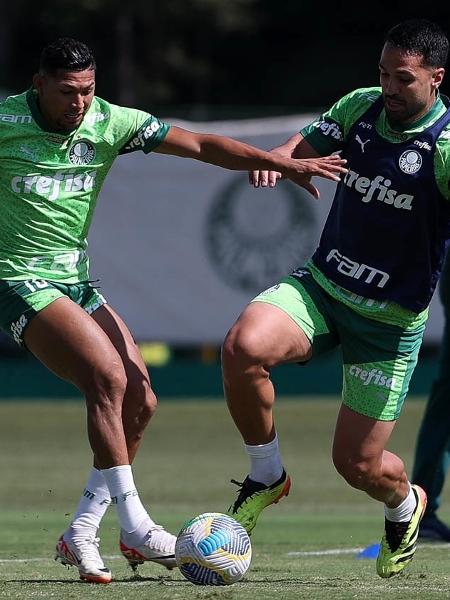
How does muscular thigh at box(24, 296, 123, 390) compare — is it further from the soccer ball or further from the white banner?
the white banner

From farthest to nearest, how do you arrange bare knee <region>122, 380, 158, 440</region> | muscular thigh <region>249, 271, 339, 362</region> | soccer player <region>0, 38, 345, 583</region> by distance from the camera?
bare knee <region>122, 380, 158, 440</region> < soccer player <region>0, 38, 345, 583</region> < muscular thigh <region>249, 271, 339, 362</region>

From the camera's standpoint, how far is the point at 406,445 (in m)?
16.9

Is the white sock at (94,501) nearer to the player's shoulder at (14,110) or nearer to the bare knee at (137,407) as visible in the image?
the bare knee at (137,407)

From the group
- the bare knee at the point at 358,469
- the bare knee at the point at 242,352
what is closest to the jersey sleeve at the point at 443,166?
the bare knee at the point at 242,352

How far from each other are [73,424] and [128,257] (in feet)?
7.72

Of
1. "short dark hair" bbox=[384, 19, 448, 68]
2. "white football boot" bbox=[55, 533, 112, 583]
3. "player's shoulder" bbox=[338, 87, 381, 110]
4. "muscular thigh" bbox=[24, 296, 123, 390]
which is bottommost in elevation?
"white football boot" bbox=[55, 533, 112, 583]

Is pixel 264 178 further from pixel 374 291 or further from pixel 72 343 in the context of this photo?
pixel 72 343

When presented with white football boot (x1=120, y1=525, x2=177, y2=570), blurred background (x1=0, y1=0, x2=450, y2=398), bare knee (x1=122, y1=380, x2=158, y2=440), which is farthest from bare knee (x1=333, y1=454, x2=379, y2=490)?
blurred background (x1=0, y1=0, x2=450, y2=398)

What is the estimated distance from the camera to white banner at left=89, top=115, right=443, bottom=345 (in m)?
19.0

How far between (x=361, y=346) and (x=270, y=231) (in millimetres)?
11150

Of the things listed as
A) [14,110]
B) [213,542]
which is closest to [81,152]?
[14,110]

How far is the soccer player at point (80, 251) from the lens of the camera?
301 inches

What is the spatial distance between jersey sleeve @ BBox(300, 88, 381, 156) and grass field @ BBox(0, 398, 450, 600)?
2301 mm

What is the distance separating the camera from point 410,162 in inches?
300
